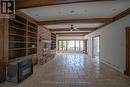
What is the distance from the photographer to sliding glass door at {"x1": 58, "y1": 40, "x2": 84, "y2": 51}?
2387 centimetres

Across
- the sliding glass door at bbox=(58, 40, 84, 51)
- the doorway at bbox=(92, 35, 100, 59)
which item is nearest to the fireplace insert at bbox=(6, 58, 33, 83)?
the doorway at bbox=(92, 35, 100, 59)

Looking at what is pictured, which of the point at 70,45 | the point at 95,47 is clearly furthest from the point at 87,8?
the point at 70,45

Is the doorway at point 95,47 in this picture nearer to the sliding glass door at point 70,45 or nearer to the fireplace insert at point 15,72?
the sliding glass door at point 70,45

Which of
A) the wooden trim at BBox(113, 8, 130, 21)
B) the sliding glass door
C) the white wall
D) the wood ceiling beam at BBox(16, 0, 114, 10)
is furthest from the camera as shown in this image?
the sliding glass door

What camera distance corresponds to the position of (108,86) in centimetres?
488

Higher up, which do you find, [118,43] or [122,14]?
[122,14]

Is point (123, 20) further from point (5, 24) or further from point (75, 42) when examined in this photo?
point (75, 42)

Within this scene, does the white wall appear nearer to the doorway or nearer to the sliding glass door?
the doorway

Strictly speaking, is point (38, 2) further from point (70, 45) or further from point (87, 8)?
point (70, 45)

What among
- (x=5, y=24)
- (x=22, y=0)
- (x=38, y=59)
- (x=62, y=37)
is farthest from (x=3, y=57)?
(x=62, y=37)

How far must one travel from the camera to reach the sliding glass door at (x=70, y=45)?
23869 millimetres

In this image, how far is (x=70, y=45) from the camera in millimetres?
24188

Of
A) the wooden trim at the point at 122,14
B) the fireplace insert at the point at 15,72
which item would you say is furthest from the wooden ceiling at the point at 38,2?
the wooden trim at the point at 122,14

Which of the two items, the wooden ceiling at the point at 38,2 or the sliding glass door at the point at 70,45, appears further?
the sliding glass door at the point at 70,45
